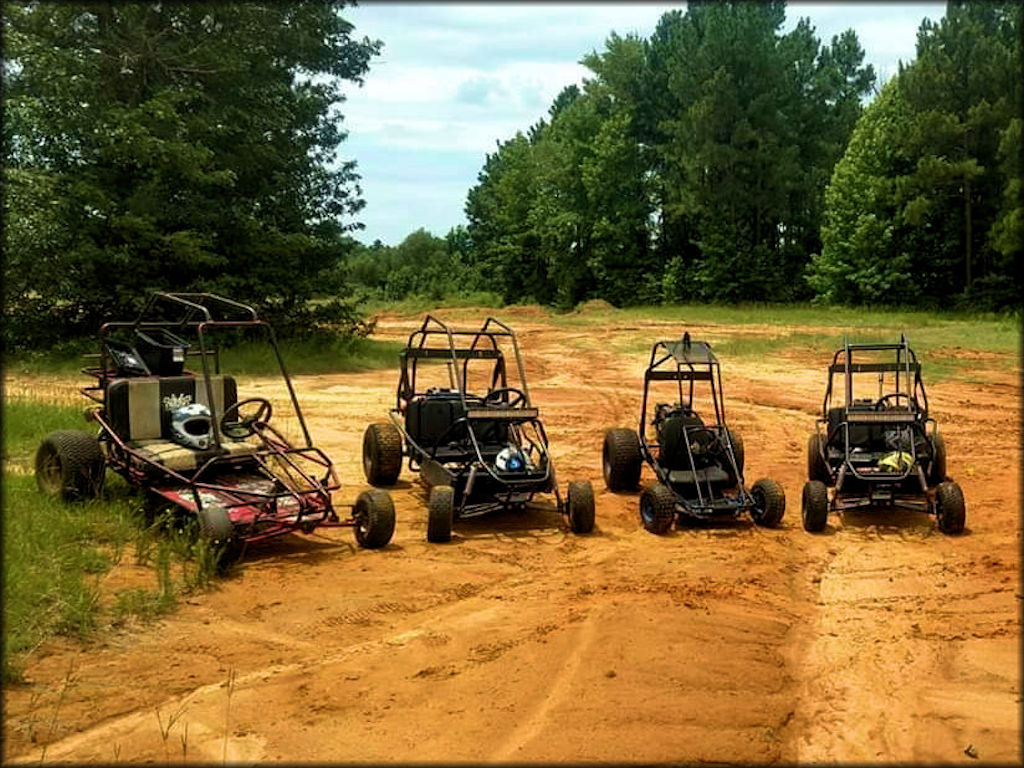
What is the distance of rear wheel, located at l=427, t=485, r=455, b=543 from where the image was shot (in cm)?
740

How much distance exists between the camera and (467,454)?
8883 mm

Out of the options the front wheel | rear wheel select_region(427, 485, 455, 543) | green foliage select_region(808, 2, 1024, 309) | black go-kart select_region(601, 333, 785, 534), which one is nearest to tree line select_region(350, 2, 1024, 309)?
green foliage select_region(808, 2, 1024, 309)

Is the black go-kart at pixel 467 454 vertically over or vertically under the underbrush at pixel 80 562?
over

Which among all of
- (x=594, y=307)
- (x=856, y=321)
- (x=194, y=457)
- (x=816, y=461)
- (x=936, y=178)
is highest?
(x=936, y=178)

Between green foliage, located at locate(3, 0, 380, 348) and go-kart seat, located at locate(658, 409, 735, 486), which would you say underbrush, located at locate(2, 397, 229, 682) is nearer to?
go-kart seat, located at locate(658, 409, 735, 486)

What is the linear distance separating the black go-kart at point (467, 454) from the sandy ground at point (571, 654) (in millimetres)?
256

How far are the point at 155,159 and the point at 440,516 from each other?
1374cm

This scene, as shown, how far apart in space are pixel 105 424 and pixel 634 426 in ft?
25.2

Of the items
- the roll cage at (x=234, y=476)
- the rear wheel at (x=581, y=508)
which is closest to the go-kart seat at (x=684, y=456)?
the rear wheel at (x=581, y=508)

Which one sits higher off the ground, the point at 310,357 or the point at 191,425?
the point at 191,425

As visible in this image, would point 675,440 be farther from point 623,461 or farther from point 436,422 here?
point 436,422

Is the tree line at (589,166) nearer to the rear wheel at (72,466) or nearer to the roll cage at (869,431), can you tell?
the roll cage at (869,431)

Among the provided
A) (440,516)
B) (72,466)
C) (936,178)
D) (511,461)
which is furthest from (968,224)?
(72,466)

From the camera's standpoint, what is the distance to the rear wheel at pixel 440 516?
24.3ft
